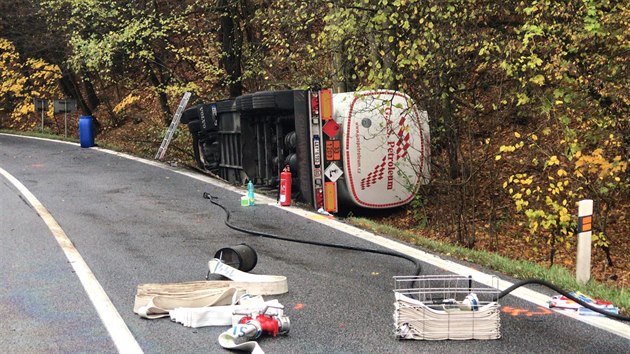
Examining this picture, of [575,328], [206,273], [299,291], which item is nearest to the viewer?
[575,328]

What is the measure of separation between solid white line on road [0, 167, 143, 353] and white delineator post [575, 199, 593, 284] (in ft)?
15.4

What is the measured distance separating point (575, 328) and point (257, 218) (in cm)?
625

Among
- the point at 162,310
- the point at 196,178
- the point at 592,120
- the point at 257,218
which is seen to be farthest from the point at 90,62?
the point at 162,310

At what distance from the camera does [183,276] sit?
7020 mm

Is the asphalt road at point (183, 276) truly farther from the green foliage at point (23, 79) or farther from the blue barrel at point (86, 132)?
the green foliage at point (23, 79)

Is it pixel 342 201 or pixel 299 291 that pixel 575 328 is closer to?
pixel 299 291

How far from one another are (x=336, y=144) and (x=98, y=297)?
719 centimetres

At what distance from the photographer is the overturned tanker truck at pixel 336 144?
12469 mm

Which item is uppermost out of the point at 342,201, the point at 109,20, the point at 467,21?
the point at 109,20

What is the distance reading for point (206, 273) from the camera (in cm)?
717

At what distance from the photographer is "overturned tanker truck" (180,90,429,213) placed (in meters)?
12.5

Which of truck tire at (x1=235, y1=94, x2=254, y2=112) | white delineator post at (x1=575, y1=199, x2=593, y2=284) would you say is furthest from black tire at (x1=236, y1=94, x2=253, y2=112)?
white delineator post at (x1=575, y1=199, x2=593, y2=284)

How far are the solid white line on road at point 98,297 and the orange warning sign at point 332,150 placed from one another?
4980 mm

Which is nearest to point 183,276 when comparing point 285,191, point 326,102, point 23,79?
point 285,191
